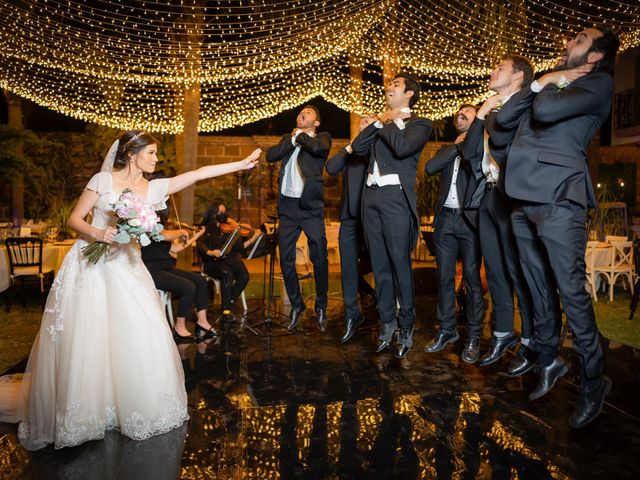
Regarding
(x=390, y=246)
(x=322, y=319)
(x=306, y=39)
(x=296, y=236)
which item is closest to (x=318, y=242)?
(x=296, y=236)

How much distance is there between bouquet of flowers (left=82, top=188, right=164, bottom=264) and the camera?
285 cm

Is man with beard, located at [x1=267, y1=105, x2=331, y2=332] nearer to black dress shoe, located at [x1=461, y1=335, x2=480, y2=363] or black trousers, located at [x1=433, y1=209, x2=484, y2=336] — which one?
black trousers, located at [x1=433, y1=209, x2=484, y2=336]

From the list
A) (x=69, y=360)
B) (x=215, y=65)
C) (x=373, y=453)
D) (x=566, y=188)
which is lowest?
(x=373, y=453)

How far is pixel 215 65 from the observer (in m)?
7.65

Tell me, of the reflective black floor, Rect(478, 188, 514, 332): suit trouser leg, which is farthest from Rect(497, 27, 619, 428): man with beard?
Rect(478, 188, 514, 332): suit trouser leg

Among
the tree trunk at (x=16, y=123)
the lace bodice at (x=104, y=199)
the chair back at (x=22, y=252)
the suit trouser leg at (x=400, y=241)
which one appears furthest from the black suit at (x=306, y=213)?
the tree trunk at (x=16, y=123)

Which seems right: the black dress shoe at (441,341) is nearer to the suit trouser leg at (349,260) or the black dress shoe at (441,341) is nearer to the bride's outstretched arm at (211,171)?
the suit trouser leg at (349,260)

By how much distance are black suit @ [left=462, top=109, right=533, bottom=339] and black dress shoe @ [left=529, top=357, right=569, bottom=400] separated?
38cm

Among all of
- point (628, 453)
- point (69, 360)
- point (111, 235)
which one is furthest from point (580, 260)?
point (69, 360)

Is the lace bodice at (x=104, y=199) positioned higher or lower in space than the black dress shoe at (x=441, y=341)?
higher

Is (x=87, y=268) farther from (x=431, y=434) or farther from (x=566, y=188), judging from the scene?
(x=566, y=188)

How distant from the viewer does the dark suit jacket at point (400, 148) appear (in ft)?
12.6

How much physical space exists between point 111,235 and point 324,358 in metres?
1.98

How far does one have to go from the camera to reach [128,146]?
3.18 m
